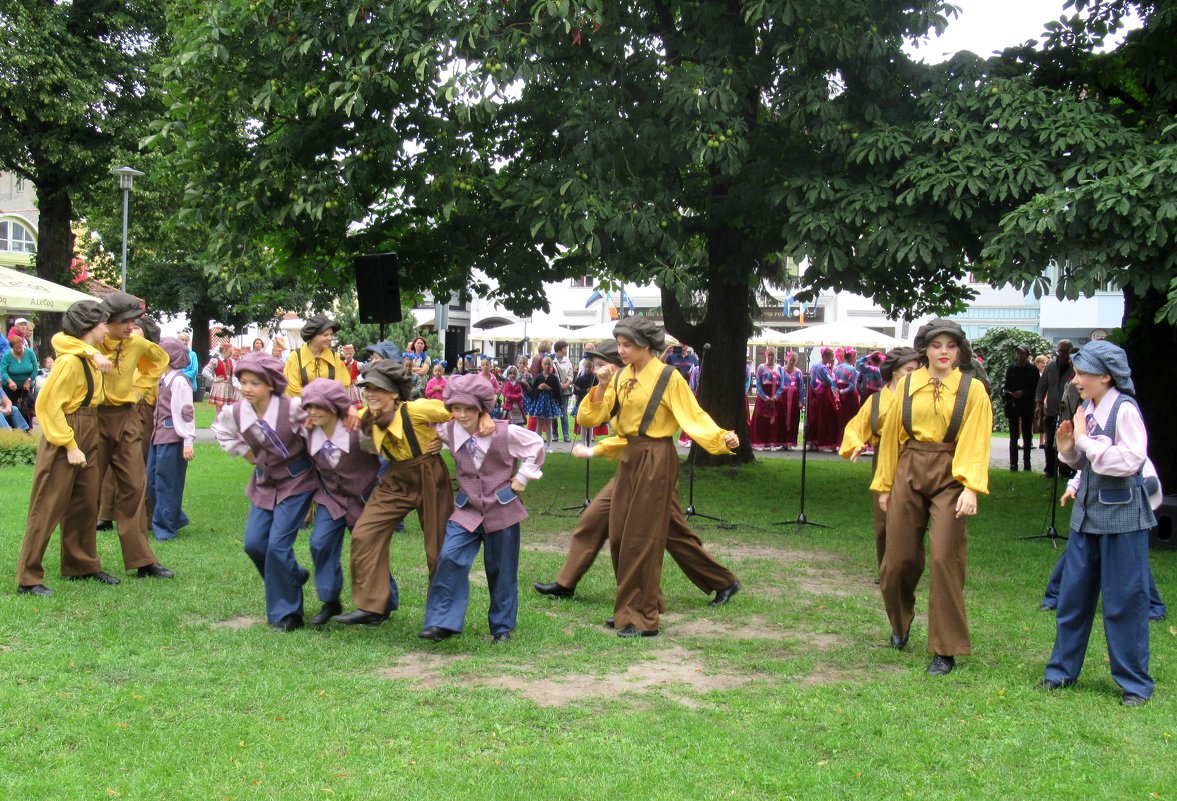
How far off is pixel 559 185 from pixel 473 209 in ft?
9.29

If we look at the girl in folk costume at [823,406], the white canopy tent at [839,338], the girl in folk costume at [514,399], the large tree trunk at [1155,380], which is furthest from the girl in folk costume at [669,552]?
the white canopy tent at [839,338]

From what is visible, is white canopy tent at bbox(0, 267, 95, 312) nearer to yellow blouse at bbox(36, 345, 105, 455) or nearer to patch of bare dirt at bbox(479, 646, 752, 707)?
yellow blouse at bbox(36, 345, 105, 455)

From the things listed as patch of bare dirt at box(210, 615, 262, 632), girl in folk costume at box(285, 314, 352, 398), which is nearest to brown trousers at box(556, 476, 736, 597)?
patch of bare dirt at box(210, 615, 262, 632)

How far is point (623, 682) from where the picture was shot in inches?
253

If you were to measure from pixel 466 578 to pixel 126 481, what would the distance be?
314cm

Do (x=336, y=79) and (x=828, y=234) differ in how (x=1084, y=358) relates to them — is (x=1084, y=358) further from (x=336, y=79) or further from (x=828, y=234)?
(x=336, y=79)

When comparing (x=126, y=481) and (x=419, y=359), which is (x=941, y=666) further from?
(x=419, y=359)

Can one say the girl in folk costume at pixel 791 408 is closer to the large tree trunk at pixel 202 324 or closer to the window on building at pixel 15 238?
the large tree trunk at pixel 202 324

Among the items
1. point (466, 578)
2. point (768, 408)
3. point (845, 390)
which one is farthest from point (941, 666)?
point (768, 408)

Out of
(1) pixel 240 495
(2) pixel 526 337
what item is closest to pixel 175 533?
(1) pixel 240 495

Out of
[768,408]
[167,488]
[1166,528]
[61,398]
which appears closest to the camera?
[61,398]

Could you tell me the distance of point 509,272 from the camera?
15.3 metres

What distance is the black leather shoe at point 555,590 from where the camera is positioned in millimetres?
8577

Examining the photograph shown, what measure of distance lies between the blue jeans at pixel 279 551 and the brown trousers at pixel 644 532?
1.99 metres
